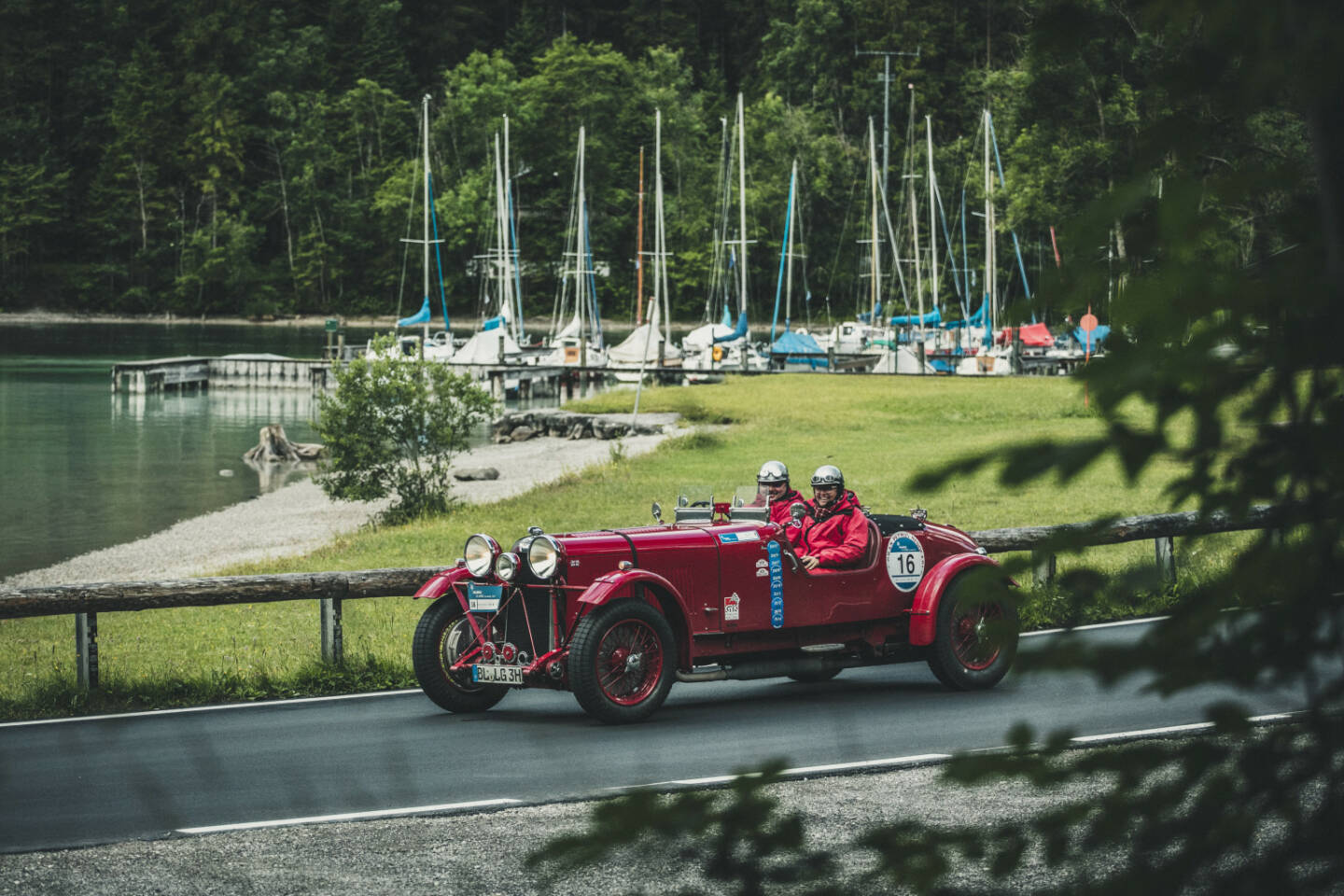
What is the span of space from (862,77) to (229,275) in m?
53.3

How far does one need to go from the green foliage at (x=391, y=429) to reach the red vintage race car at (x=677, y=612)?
17.5m

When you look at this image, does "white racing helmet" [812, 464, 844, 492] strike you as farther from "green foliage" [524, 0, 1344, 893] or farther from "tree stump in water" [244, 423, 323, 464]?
"tree stump in water" [244, 423, 323, 464]

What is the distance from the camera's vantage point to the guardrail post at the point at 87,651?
40.9ft

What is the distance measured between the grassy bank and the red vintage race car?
0.89 metres

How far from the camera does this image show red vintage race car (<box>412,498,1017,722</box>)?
35.9ft

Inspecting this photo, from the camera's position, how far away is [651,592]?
446 inches

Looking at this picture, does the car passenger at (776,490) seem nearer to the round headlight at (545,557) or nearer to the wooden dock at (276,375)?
the round headlight at (545,557)

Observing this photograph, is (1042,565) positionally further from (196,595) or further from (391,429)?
(391,429)

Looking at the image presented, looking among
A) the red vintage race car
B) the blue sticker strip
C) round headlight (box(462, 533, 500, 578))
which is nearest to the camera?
the red vintage race car

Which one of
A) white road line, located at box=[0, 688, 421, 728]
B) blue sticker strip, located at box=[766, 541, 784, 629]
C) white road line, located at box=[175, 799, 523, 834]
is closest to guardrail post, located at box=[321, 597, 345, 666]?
white road line, located at box=[0, 688, 421, 728]

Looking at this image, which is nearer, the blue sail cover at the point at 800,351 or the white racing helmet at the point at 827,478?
the white racing helmet at the point at 827,478

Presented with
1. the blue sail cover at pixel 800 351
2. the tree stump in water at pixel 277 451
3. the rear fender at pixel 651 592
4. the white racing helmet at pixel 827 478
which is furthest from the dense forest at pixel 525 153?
the rear fender at pixel 651 592

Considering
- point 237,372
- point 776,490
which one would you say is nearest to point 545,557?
point 776,490

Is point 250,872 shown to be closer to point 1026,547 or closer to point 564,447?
point 1026,547
